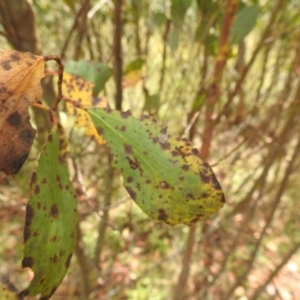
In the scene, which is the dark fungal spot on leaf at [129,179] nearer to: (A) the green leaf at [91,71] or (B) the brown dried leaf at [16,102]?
(B) the brown dried leaf at [16,102]

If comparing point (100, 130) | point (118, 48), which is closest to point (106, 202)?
point (118, 48)

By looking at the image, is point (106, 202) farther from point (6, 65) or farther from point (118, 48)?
point (6, 65)

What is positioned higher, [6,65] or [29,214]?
[6,65]

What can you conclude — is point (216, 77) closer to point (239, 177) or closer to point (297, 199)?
point (239, 177)

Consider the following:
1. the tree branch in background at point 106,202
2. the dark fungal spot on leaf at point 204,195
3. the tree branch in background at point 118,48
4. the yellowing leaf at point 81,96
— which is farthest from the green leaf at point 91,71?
the tree branch in background at point 106,202

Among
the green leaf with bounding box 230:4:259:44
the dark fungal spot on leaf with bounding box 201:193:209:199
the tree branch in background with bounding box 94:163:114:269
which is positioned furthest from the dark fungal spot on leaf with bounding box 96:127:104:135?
the tree branch in background with bounding box 94:163:114:269
